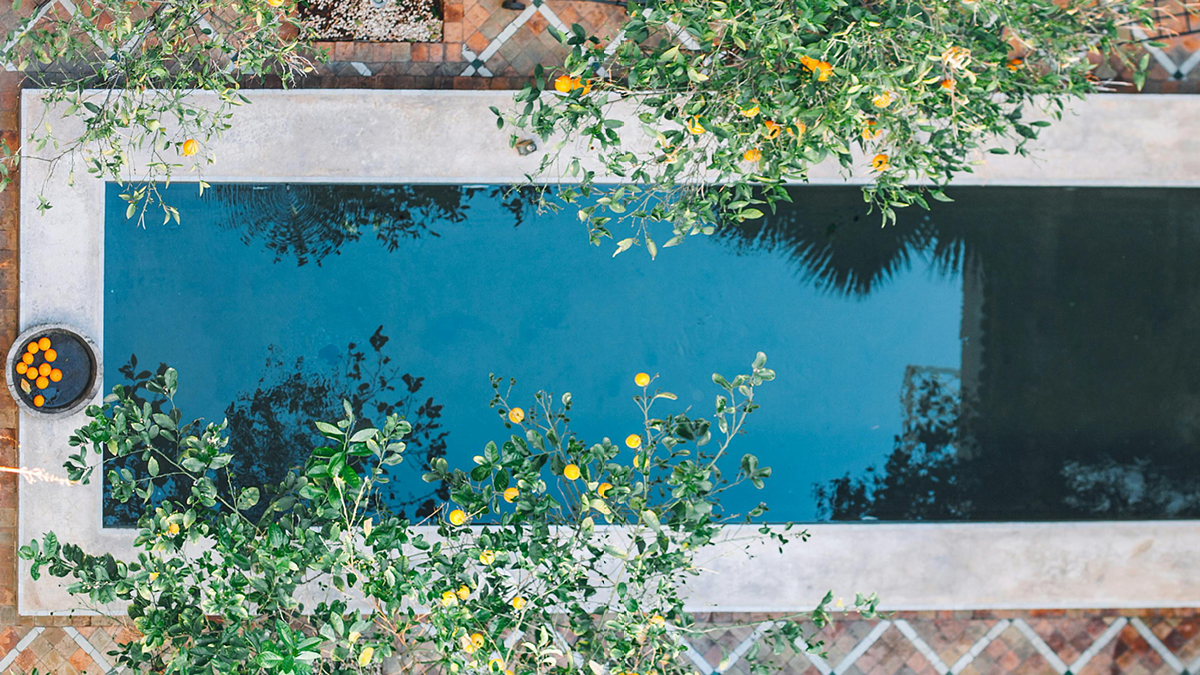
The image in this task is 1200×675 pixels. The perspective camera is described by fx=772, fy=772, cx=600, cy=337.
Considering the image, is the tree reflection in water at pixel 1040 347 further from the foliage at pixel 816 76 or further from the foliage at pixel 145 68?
the foliage at pixel 145 68

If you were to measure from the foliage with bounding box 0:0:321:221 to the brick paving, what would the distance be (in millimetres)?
446

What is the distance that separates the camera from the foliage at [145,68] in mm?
2754

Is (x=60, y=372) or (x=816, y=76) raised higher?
(x=816, y=76)

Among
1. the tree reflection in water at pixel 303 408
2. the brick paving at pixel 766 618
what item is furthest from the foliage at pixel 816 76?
the tree reflection in water at pixel 303 408

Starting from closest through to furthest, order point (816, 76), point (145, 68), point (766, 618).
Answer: point (816, 76) < point (145, 68) < point (766, 618)

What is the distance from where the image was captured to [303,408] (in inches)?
154

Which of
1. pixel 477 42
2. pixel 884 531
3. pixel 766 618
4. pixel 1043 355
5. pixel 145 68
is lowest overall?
pixel 766 618

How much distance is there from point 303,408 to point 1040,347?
12.3 feet

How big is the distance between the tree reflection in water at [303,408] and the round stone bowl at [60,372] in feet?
0.58

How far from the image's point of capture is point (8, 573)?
13.0 ft

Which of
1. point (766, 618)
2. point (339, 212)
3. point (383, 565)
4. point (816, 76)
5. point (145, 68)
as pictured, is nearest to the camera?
point (383, 565)

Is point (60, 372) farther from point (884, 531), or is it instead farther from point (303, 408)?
point (884, 531)

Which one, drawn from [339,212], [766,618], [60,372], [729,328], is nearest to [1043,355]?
[729,328]

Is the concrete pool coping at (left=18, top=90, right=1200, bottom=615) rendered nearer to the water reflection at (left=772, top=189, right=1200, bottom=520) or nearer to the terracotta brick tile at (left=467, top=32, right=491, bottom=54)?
the water reflection at (left=772, top=189, right=1200, bottom=520)
